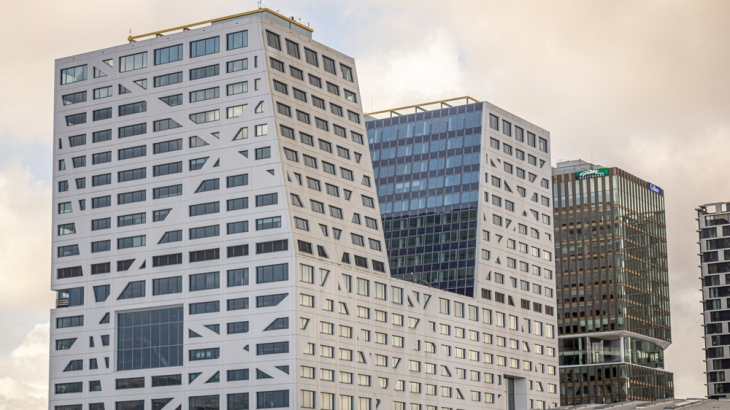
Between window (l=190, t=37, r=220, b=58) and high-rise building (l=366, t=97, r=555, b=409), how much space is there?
2025 inches

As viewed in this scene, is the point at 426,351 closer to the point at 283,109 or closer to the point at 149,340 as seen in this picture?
→ the point at 149,340

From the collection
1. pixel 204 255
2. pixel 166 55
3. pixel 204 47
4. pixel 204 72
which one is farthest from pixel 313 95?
pixel 204 255

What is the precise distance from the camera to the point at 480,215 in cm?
17350

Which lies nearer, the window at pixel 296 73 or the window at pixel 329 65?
the window at pixel 296 73

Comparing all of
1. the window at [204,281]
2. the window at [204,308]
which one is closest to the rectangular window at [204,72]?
the window at [204,281]

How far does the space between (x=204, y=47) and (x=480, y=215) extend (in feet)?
174

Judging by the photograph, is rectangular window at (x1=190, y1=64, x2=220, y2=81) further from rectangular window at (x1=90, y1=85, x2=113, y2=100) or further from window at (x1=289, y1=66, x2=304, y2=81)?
rectangular window at (x1=90, y1=85, x2=113, y2=100)

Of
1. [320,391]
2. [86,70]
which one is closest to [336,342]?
[320,391]

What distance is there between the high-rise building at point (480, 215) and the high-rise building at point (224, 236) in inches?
854

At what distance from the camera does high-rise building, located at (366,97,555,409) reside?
569ft

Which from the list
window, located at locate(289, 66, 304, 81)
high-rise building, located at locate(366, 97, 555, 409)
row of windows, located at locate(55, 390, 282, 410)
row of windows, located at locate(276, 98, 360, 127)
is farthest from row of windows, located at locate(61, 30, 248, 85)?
high-rise building, located at locate(366, 97, 555, 409)

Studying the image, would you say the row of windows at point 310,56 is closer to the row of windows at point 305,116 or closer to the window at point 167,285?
the row of windows at point 305,116

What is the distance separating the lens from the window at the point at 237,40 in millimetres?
140000

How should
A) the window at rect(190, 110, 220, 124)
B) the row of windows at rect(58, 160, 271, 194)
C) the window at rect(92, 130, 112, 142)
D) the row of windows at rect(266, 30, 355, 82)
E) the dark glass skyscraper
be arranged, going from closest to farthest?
the row of windows at rect(58, 160, 271, 194), the window at rect(190, 110, 220, 124), the row of windows at rect(266, 30, 355, 82), the window at rect(92, 130, 112, 142), the dark glass skyscraper
